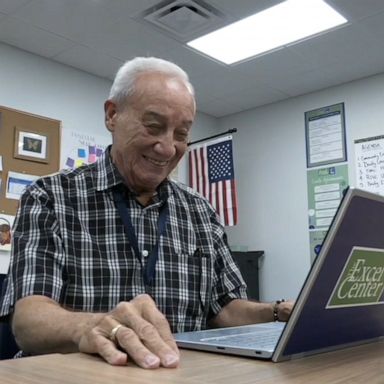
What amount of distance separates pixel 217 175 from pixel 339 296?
3386 mm

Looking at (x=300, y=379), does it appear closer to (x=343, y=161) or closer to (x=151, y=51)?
(x=151, y=51)

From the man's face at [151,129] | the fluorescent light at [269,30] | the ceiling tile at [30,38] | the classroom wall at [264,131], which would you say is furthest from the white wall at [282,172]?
the man's face at [151,129]

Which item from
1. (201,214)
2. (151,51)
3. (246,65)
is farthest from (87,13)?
(201,214)

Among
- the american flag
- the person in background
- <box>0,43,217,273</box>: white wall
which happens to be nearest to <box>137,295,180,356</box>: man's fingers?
the person in background

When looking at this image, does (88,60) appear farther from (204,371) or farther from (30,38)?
(204,371)

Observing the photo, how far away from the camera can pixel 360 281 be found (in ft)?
2.10

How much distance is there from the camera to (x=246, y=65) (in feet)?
11.7

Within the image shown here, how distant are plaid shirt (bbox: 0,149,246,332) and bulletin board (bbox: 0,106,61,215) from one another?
6.76ft

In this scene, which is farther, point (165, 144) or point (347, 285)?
point (165, 144)

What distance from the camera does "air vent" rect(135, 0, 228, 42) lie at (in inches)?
109

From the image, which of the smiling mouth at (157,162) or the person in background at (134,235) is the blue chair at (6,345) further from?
the smiling mouth at (157,162)

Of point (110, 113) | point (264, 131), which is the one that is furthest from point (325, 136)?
point (110, 113)

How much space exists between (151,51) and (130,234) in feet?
7.97

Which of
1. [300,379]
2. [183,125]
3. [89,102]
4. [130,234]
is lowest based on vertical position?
[300,379]
